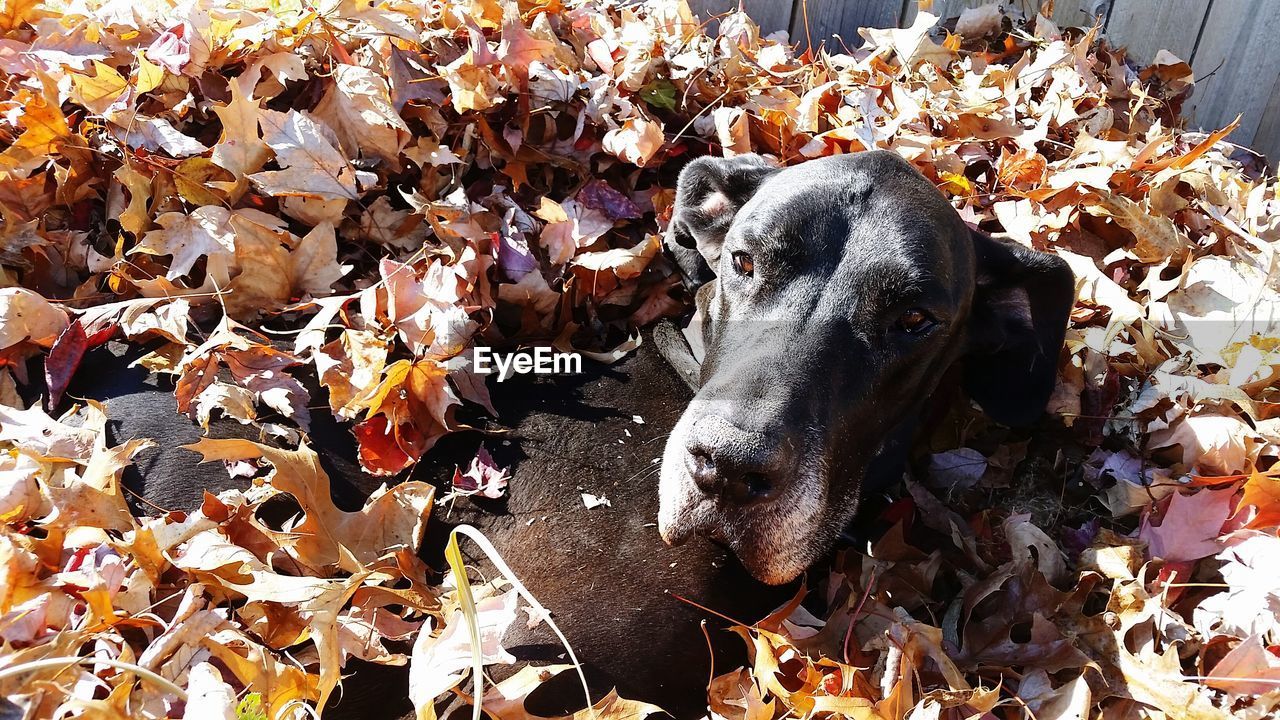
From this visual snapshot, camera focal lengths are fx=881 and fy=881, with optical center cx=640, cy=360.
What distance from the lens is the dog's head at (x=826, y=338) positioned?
2463 millimetres

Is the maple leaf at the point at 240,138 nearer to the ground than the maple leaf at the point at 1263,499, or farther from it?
farther from it

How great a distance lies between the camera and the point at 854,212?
2883 millimetres

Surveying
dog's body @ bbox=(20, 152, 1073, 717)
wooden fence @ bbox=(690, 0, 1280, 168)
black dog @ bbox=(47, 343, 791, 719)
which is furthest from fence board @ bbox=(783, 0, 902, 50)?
black dog @ bbox=(47, 343, 791, 719)

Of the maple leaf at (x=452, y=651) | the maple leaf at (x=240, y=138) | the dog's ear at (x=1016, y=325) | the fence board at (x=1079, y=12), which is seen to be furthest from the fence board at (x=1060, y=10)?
the maple leaf at (x=452, y=651)

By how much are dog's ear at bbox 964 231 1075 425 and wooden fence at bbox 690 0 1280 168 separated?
8.50 ft

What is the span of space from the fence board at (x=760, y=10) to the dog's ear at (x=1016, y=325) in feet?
8.40

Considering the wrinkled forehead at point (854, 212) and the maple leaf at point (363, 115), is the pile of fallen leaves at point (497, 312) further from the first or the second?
the wrinkled forehead at point (854, 212)

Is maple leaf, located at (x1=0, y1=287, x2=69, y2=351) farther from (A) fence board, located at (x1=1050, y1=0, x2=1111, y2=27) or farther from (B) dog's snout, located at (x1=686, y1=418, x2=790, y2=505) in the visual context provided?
(A) fence board, located at (x1=1050, y1=0, x2=1111, y2=27)

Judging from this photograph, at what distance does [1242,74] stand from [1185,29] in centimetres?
47

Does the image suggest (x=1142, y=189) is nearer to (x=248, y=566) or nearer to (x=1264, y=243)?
(x=1264, y=243)

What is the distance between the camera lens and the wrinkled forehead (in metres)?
2.84

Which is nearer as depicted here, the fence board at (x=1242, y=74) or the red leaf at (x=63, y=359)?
the red leaf at (x=63, y=359)

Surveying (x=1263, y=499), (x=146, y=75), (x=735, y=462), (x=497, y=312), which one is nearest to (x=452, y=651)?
(x=735, y=462)

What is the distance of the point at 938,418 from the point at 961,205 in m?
1.10
